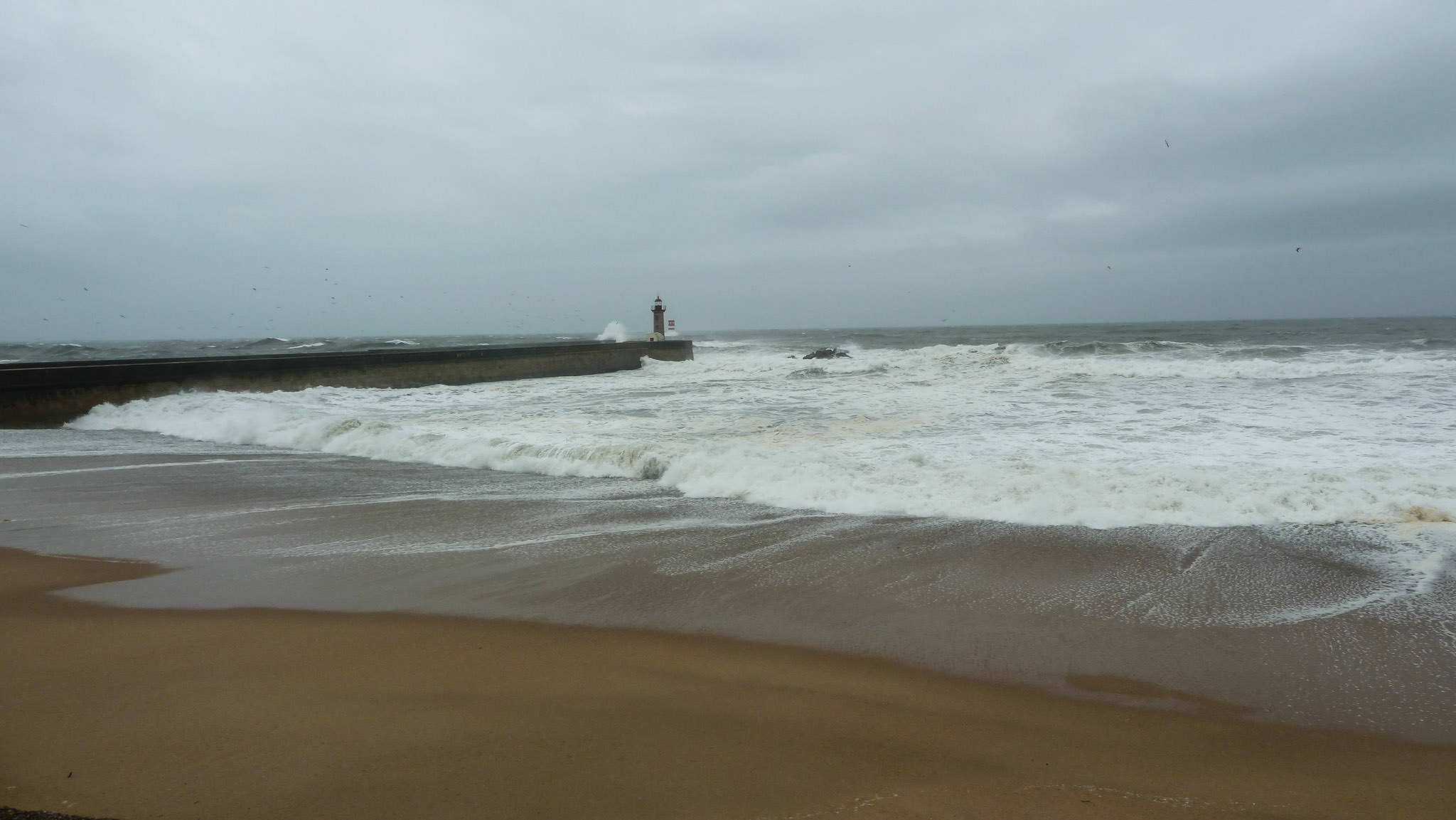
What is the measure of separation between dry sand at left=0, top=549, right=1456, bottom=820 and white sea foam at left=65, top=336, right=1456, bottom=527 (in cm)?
284

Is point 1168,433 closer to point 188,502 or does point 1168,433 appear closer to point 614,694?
point 614,694

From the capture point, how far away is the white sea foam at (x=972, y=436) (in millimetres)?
5711

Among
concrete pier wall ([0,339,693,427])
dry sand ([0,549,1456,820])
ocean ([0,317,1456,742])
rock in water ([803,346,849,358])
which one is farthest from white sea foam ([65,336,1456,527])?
rock in water ([803,346,849,358])

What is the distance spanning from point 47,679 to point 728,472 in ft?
15.4

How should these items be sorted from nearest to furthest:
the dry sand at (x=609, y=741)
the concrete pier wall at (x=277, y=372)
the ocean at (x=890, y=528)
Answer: the dry sand at (x=609, y=741) → the ocean at (x=890, y=528) → the concrete pier wall at (x=277, y=372)

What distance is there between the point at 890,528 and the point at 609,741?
3133 millimetres

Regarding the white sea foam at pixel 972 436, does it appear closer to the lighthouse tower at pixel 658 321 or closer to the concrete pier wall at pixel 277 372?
the concrete pier wall at pixel 277 372

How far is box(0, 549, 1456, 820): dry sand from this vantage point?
2197 millimetres

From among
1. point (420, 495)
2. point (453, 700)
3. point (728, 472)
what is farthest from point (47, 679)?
point (728, 472)

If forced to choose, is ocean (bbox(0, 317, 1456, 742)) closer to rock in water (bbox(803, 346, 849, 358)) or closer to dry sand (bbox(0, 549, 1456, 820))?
dry sand (bbox(0, 549, 1456, 820))

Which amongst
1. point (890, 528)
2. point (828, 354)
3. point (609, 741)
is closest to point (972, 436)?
point (890, 528)

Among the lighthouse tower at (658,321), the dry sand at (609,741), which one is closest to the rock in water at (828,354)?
the lighthouse tower at (658,321)

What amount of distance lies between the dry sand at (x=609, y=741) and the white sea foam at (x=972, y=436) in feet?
9.31

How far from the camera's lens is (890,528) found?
525 centimetres
